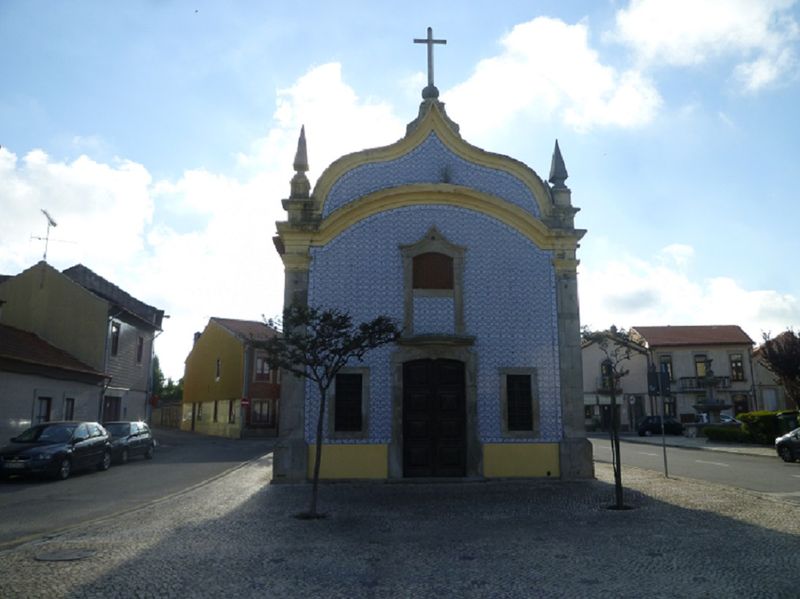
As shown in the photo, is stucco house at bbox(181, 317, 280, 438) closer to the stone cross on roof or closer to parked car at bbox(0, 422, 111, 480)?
parked car at bbox(0, 422, 111, 480)

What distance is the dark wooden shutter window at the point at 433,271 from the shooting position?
15.8 m

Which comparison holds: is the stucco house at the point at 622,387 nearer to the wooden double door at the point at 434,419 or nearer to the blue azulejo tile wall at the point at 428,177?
the blue azulejo tile wall at the point at 428,177

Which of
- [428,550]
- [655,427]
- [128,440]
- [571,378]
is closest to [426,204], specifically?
[571,378]

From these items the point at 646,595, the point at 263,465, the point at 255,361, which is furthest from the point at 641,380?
the point at 646,595

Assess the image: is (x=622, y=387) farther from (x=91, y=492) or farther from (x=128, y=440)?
(x=91, y=492)

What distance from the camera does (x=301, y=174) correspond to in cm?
1616

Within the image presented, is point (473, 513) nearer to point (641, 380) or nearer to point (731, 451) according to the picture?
point (731, 451)

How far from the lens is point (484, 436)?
15094 millimetres

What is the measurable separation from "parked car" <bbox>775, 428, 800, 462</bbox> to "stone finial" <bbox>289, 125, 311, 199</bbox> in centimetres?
1738

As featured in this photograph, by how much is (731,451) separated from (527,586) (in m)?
24.1

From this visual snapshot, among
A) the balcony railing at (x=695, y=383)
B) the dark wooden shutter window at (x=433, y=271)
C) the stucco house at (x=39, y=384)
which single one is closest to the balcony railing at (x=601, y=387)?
the balcony railing at (x=695, y=383)

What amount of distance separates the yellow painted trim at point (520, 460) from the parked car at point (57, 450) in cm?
1084

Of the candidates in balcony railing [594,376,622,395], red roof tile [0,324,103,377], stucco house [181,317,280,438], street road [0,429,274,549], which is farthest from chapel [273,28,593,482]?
balcony railing [594,376,622,395]

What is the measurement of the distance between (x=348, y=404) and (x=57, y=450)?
7.84 m
